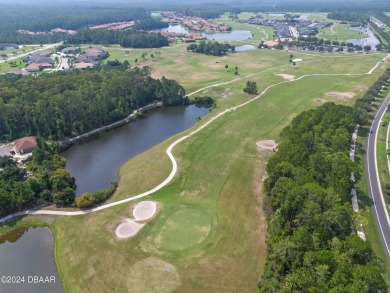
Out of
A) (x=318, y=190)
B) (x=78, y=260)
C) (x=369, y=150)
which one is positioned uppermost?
(x=318, y=190)

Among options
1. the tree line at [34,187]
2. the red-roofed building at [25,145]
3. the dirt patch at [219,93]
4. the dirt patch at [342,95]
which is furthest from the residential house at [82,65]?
the dirt patch at [342,95]

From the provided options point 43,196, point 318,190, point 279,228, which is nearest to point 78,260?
point 43,196

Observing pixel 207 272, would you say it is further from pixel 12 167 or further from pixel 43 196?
pixel 12 167

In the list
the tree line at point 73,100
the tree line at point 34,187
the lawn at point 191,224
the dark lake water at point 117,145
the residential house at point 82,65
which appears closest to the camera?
the lawn at point 191,224

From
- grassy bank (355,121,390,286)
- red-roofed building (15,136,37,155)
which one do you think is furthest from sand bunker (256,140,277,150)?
red-roofed building (15,136,37,155)

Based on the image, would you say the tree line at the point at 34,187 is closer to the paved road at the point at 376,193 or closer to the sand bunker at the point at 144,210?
the sand bunker at the point at 144,210

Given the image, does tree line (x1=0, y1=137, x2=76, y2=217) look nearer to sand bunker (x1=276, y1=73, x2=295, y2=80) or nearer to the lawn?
the lawn

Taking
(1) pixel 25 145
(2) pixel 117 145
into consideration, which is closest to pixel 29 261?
(1) pixel 25 145
